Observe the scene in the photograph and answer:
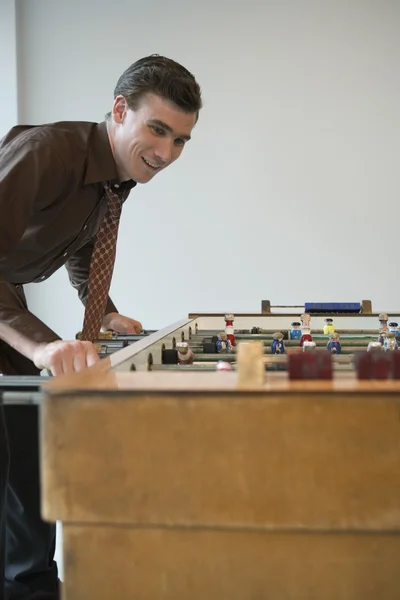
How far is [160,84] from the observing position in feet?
6.16

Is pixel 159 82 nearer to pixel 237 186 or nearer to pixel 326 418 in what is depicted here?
pixel 326 418

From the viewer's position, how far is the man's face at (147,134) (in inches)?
74.2

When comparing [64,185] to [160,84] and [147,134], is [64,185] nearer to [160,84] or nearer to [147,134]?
[147,134]

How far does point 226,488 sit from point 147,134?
4.37 feet

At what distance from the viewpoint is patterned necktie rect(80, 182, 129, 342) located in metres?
2.15

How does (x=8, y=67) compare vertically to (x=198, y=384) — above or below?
above

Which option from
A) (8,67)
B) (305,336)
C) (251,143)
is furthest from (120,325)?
(8,67)

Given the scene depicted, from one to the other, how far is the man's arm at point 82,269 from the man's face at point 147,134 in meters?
0.54

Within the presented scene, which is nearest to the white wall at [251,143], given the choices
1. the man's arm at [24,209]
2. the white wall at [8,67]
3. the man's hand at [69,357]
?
the white wall at [8,67]

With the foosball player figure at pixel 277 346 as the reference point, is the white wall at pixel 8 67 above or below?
above

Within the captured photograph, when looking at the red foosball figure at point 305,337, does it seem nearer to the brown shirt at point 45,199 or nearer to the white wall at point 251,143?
the brown shirt at point 45,199

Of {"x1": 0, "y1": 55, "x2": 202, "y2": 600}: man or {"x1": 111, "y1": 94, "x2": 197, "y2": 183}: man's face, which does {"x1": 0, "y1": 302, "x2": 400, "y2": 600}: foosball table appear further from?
{"x1": 111, "y1": 94, "x2": 197, "y2": 183}: man's face

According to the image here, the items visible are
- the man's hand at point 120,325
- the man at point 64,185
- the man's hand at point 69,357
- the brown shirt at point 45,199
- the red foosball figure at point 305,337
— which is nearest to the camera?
the man's hand at point 69,357

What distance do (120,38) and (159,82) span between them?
2.81 metres
